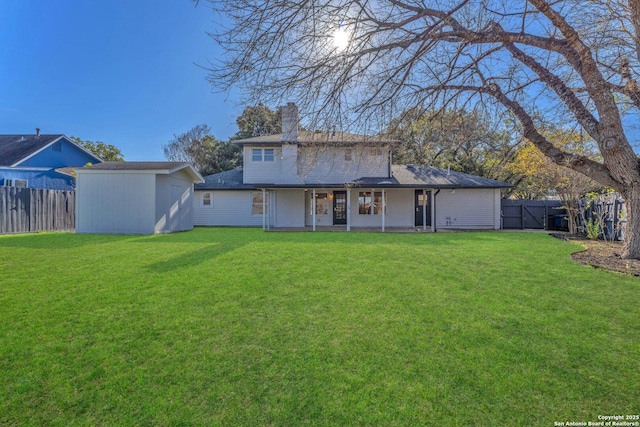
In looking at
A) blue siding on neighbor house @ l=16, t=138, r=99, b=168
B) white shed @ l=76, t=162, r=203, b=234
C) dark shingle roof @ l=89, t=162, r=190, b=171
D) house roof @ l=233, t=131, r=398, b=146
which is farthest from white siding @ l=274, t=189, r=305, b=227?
blue siding on neighbor house @ l=16, t=138, r=99, b=168

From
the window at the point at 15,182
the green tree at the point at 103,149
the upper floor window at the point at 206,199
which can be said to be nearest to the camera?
the window at the point at 15,182

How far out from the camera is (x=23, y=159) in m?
18.0

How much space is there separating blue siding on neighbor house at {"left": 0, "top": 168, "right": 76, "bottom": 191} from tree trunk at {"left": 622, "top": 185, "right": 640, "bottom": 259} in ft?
89.9

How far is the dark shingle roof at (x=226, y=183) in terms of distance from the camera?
17.2 m

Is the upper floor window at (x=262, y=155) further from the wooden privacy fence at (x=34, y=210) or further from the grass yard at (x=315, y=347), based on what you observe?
the grass yard at (x=315, y=347)

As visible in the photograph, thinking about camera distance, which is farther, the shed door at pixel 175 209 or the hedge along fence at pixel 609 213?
the shed door at pixel 175 209

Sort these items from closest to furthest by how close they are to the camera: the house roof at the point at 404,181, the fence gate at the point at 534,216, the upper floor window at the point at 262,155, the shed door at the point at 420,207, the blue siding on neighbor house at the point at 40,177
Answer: the house roof at the point at 404,181, the upper floor window at the point at 262,155, the shed door at the point at 420,207, the fence gate at the point at 534,216, the blue siding on neighbor house at the point at 40,177

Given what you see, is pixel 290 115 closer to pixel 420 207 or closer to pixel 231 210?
pixel 231 210

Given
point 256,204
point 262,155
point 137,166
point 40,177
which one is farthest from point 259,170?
point 40,177

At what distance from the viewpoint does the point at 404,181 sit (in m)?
15.8

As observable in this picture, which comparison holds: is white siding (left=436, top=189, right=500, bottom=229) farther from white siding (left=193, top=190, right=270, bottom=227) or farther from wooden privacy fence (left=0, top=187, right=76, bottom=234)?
wooden privacy fence (left=0, top=187, right=76, bottom=234)

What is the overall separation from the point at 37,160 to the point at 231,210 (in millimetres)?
13306

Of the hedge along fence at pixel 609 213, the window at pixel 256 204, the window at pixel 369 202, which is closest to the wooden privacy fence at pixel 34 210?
the window at pixel 256 204

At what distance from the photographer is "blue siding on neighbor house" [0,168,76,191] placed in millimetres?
17973
